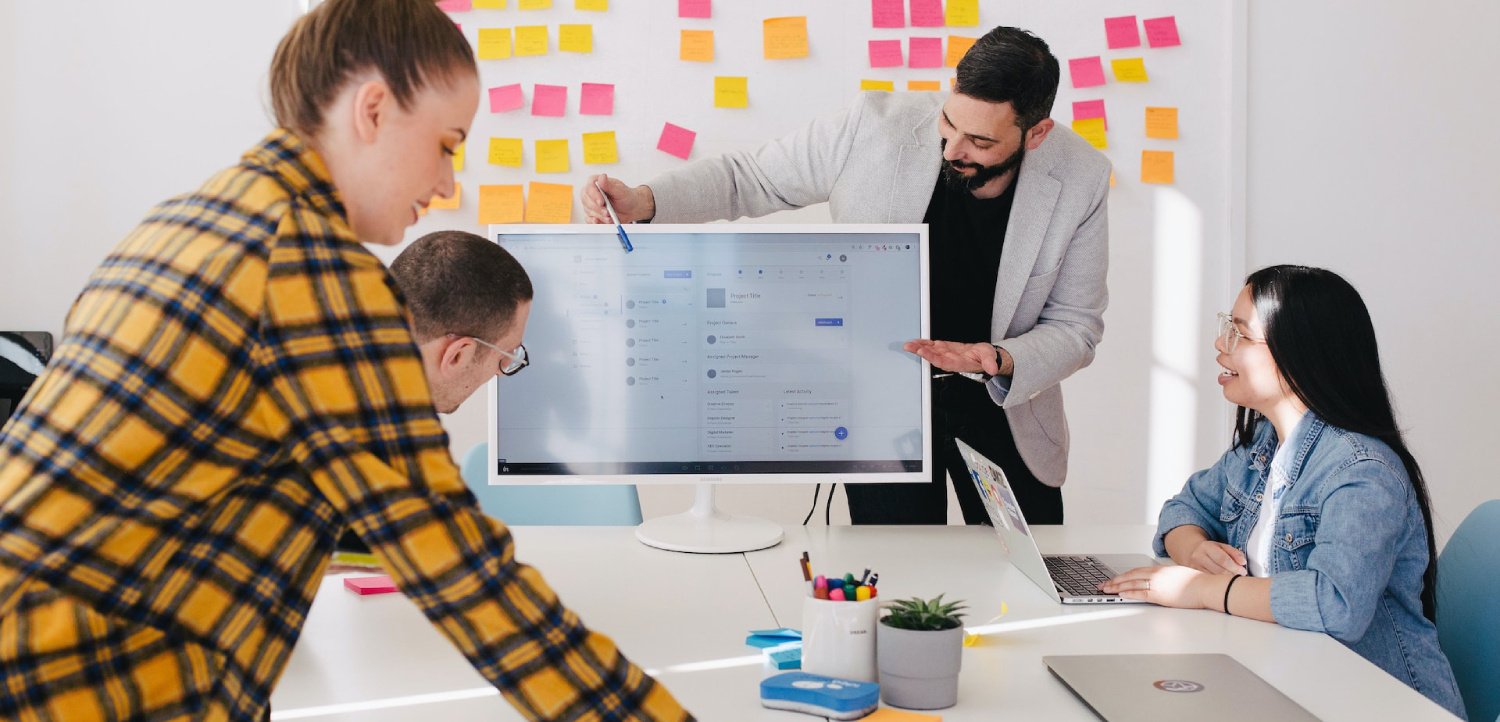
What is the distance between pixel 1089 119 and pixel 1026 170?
107 centimetres

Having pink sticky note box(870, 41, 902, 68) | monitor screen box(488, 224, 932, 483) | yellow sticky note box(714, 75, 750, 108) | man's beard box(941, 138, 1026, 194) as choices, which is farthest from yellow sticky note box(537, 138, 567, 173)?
monitor screen box(488, 224, 932, 483)

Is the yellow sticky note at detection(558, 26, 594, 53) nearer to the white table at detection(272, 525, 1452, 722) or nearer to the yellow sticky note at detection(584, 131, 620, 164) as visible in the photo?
the yellow sticky note at detection(584, 131, 620, 164)

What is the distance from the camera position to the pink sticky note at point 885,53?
317 cm

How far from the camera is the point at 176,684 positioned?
0.85m

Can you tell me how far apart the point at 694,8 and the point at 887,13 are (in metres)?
0.47

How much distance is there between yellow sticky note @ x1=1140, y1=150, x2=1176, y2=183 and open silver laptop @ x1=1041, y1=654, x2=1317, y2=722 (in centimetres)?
202

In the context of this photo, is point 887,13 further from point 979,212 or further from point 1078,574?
point 1078,574

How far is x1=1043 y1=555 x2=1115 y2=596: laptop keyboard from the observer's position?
5.49 ft

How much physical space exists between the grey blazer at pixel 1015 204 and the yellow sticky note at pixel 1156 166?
3.31 ft

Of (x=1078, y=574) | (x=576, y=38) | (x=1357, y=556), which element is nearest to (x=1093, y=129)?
(x=576, y=38)

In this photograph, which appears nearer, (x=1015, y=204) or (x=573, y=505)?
(x=1015, y=204)

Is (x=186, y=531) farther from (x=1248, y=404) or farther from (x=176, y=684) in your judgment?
(x=1248, y=404)

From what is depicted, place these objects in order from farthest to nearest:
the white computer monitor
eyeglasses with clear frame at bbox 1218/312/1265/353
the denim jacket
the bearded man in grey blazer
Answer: the bearded man in grey blazer, the white computer monitor, eyeglasses with clear frame at bbox 1218/312/1265/353, the denim jacket

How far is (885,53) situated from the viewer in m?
3.17
